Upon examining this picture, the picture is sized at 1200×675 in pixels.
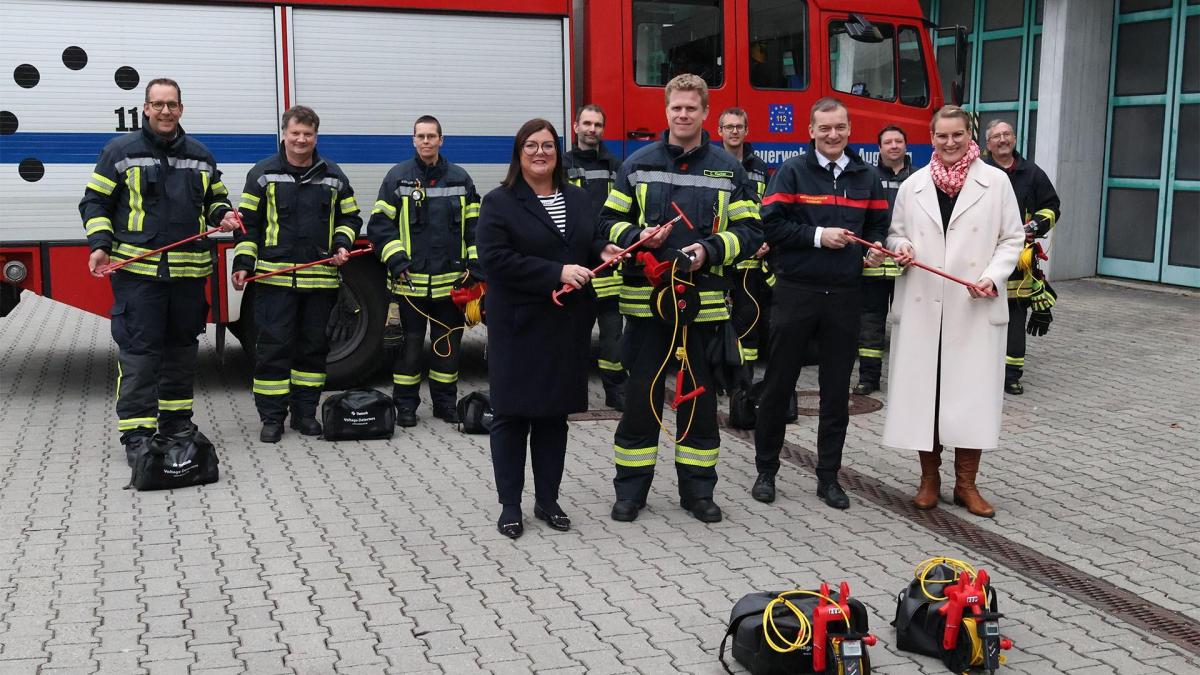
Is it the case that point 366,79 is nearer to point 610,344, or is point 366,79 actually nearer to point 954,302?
point 610,344

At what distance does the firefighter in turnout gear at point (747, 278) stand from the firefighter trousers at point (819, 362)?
5.66 feet

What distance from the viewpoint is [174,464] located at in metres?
6.61

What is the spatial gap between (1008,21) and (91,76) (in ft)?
36.9

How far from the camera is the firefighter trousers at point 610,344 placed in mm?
8539

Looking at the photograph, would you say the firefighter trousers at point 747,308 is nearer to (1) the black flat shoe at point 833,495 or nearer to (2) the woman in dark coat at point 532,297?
(1) the black flat shoe at point 833,495

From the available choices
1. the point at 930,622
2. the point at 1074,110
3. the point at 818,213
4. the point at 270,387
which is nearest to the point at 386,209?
the point at 270,387

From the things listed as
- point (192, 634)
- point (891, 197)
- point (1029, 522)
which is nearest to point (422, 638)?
point (192, 634)

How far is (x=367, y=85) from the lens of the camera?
29.1ft

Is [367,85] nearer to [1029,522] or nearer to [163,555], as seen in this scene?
[163,555]

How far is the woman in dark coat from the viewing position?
5645 millimetres

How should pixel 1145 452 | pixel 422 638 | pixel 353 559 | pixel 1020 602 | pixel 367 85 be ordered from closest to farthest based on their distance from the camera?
pixel 422 638, pixel 1020 602, pixel 353 559, pixel 1145 452, pixel 367 85

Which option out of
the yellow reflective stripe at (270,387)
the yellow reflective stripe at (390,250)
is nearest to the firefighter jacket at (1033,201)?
the yellow reflective stripe at (390,250)

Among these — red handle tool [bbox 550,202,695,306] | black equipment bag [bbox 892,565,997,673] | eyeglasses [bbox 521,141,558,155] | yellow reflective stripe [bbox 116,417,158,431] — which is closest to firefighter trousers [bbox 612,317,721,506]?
red handle tool [bbox 550,202,695,306]

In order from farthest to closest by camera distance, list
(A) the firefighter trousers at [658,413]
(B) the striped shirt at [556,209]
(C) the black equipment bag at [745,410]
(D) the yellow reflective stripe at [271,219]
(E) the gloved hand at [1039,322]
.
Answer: (E) the gloved hand at [1039,322]
(C) the black equipment bag at [745,410]
(D) the yellow reflective stripe at [271,219]
(A) the firefighter trousers at [658,413]
(B) the striped shirt at [556,209]
